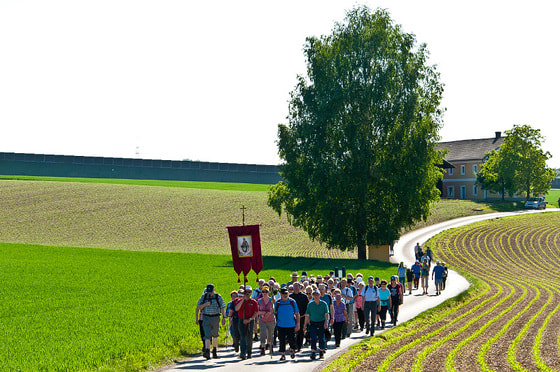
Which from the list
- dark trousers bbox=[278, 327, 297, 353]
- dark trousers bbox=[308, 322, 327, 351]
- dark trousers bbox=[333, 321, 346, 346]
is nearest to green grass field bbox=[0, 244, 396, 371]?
dark trousers bbox=[278, 327, 297, 353]

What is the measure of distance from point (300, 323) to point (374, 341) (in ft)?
8.30

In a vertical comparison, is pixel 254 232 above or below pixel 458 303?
above

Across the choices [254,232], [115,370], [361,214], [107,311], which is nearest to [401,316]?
[254,232]

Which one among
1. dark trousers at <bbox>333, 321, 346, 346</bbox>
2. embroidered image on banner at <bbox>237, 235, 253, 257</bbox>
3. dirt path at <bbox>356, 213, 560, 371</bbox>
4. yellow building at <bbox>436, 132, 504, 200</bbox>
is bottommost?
dirt path at <bbox>356, 213, 560, 371</bbox>

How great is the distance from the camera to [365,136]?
4522 cm

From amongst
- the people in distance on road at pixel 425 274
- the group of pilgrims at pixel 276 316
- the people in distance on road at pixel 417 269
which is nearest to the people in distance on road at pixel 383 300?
the group of pilgrims at pixel 276 316

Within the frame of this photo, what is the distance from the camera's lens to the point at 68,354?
50.3ft

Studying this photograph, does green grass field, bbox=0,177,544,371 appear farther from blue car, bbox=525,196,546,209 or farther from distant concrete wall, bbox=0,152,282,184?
distant concrete wall, bbox=0,152,282,184

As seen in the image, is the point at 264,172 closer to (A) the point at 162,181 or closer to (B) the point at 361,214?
(A) the point at 162,181

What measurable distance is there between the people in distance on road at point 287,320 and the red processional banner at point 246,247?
3176mm

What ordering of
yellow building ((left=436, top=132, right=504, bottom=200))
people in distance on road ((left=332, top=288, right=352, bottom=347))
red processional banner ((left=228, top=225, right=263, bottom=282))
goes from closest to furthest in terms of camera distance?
1. people in distance on road ((left=332, top=288, right=352, bottom=347))
2. red processional banner ((left=228, top=225, right=263, bottom=282))
3. yellow building ((left=436, top=132, right=504, bottom=200))

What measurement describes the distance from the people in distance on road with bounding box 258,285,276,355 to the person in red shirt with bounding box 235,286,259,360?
19 cm

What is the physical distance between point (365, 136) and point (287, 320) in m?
30.4

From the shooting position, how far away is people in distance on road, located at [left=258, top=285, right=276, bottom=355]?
1667cm
